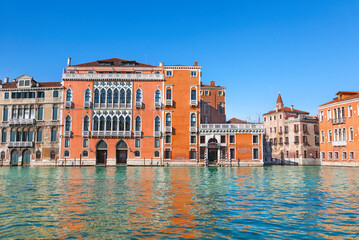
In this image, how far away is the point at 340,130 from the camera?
41.8 m

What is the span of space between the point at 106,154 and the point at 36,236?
33648mm

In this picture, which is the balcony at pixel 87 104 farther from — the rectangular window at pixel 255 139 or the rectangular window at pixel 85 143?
the rectangular window at pixel 255 139

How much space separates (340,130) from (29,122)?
41316mm

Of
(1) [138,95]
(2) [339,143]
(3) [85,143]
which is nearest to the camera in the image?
(3) [85,143]

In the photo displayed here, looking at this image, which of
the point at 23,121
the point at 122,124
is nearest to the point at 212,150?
the point at 122,124

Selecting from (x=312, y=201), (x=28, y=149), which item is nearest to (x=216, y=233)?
(x=312, y=201)

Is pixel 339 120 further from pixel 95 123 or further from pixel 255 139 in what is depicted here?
pixel 95 123

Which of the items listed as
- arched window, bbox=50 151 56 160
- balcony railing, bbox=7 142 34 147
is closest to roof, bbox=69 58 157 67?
arched window, bbox=50 151 56 160

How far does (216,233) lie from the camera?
6785mm

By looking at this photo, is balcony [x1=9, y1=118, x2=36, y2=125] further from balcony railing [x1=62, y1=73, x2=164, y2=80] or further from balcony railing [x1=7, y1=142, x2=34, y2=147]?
balcony railing [x1=62, y1=73, x2=164, y2=80]

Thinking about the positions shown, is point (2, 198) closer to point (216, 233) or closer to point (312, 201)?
point (216, 233)

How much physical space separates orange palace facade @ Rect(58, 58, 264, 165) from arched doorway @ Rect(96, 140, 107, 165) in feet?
0.08

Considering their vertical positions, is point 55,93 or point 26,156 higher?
point 55,93

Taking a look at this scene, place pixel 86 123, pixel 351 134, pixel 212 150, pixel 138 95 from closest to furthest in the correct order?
pixel 86 123 < pixel 351 134 < pixel 138 95 < pixel 212 150
